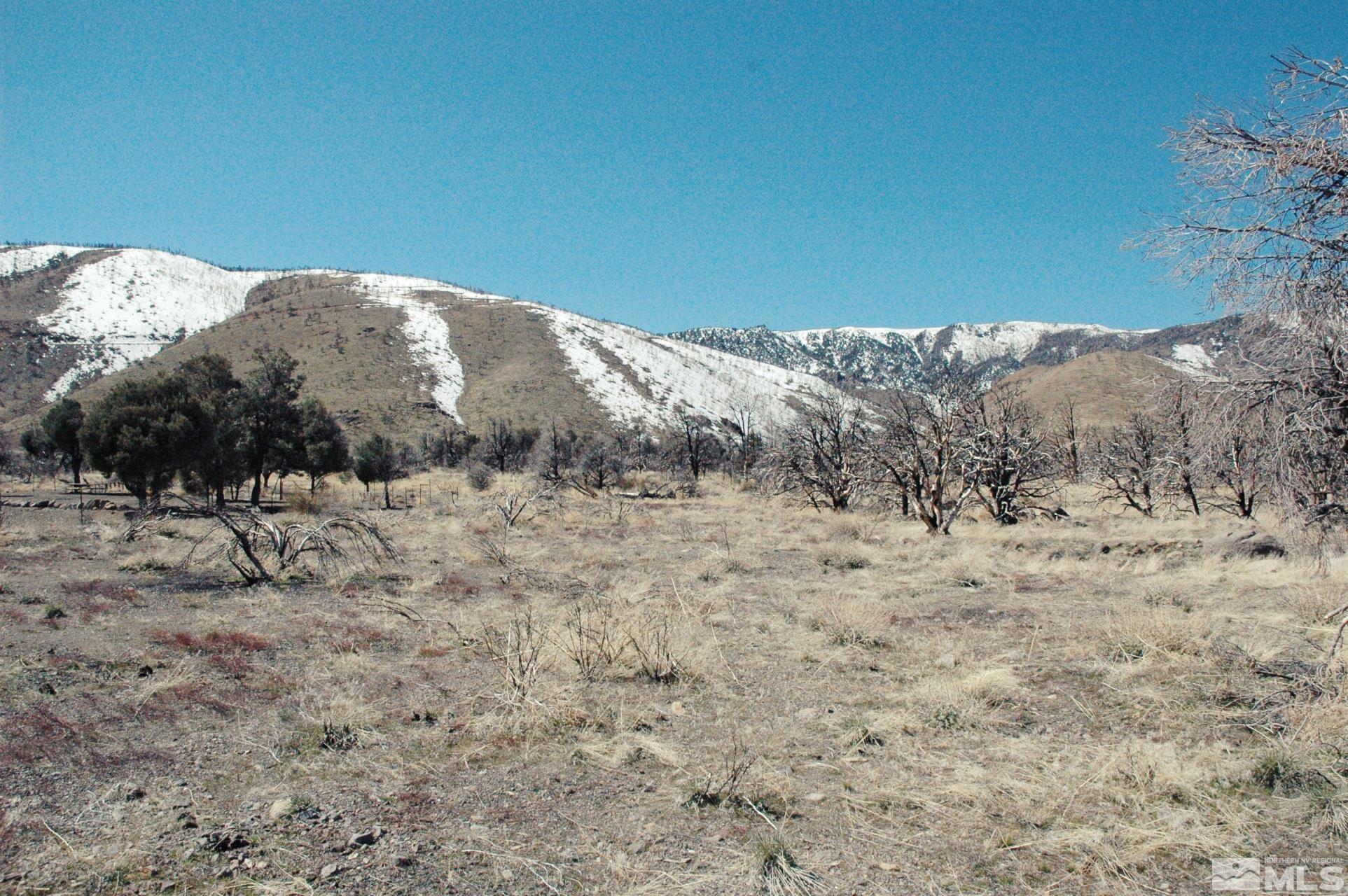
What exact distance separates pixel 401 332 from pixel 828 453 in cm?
8452

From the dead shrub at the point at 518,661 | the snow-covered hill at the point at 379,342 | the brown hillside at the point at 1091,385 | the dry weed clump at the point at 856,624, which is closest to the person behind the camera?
the dead shrub at the point at 518,661

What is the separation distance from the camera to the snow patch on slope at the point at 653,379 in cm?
9581

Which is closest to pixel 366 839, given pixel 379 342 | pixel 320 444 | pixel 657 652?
pixel 657 652

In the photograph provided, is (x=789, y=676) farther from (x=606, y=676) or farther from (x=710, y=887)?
(x=710, y=887)

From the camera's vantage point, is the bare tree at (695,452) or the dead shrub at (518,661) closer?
the dead shrub at (518,661)

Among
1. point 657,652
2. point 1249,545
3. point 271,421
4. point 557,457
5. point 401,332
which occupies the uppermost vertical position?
point 401,332

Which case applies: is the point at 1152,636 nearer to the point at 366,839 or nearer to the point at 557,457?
the point at 366,839

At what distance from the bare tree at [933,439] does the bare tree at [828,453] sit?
2.78 metres

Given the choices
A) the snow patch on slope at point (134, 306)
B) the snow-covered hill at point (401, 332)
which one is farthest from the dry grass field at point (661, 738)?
the snow patch on slope at point (134, 306)

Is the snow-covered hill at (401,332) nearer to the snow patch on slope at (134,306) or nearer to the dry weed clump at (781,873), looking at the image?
the snow patch on slope at (134,306)

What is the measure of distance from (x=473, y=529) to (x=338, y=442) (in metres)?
22.1

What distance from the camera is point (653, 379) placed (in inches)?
4343

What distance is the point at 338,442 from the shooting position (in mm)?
38062

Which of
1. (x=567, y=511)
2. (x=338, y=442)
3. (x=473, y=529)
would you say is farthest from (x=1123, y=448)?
(x=338, y=442)
